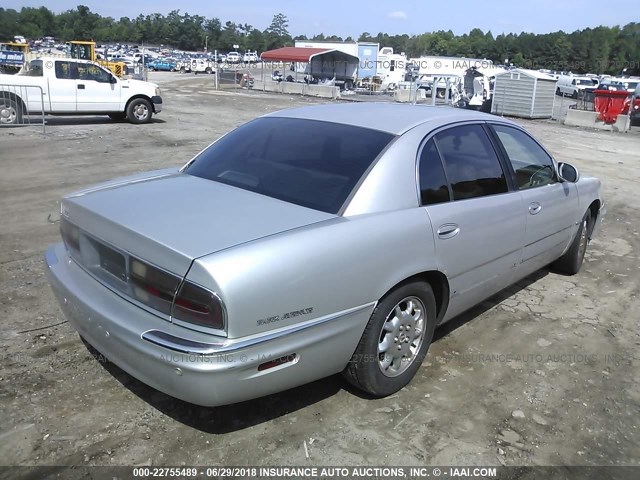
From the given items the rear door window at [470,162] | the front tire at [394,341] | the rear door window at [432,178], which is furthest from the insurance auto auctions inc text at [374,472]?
the rear door window at [470,162]

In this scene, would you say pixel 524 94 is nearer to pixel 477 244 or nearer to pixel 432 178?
pixel 477 244

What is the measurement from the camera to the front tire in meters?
3.01

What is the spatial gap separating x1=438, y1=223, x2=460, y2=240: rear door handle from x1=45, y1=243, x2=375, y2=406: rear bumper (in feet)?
2.27

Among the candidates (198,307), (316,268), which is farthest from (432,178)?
(198,307)

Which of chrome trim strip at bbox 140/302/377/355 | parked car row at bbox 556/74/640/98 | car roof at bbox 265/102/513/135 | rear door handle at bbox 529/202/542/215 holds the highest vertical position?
parked car row at bbox 556/74/640/98

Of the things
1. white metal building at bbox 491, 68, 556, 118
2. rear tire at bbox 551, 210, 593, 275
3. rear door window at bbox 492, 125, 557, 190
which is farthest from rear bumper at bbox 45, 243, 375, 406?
white metal building at bbox 491, 68, 556, 118

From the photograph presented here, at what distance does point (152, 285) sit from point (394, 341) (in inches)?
→ 55.3

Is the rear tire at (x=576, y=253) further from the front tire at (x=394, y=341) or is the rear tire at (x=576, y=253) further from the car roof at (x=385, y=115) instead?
the front tire at (x=394, y=341)

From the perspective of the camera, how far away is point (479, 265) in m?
3.70

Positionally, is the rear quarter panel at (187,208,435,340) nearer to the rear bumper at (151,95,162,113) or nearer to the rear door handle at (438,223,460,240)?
the rear door handle at (438,223,460,240)

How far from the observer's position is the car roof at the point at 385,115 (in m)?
3.55

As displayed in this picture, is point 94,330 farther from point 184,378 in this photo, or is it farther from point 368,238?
point 368,238

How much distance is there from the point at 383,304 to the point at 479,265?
1.01 meters

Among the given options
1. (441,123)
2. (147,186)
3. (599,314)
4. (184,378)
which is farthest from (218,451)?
(599,314)
